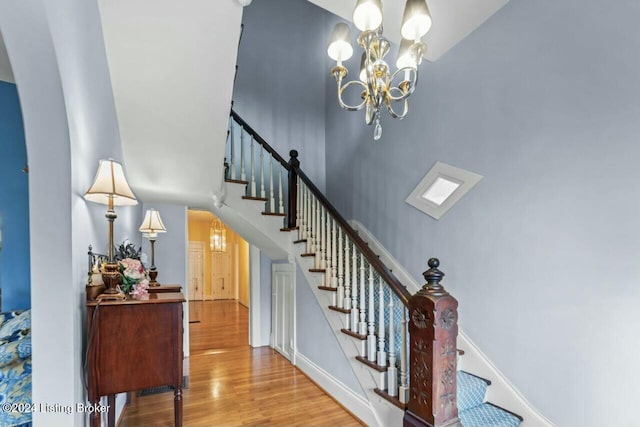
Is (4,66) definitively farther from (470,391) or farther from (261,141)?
(470,391)

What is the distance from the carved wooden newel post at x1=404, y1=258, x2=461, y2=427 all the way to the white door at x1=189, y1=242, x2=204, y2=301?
29.9 feet

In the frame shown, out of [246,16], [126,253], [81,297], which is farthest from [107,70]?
[246,16]

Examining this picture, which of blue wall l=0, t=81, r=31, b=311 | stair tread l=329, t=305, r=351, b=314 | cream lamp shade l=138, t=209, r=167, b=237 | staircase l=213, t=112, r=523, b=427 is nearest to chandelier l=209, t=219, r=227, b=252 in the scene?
staircase l=213, t=112, r=523, b=427

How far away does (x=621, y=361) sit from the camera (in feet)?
5.68

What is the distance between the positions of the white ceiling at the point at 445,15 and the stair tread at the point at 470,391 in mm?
2751

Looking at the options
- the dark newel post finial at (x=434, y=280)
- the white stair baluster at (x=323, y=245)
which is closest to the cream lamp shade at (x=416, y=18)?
the dark newel post finial at (x=434, y=280)

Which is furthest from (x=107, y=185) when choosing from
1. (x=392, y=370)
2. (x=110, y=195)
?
(x=392, y=370)

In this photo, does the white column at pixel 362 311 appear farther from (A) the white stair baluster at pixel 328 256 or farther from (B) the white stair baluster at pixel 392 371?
(A) the white stair baluster at pixel 328 256

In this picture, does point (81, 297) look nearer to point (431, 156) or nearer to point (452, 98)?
point (431, 156)

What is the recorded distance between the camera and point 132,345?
6.00 feet

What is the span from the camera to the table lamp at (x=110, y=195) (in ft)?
5.57

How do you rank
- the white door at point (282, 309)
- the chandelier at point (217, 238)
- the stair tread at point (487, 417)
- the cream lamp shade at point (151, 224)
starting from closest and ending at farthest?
the stair tread at point (487, 417)
the cream lamp shade at point (151, 224)
the white door at point (282, 309)
the chandelier at point (217, 238)

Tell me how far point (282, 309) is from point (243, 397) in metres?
1.43

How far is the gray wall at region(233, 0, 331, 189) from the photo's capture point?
504cm
